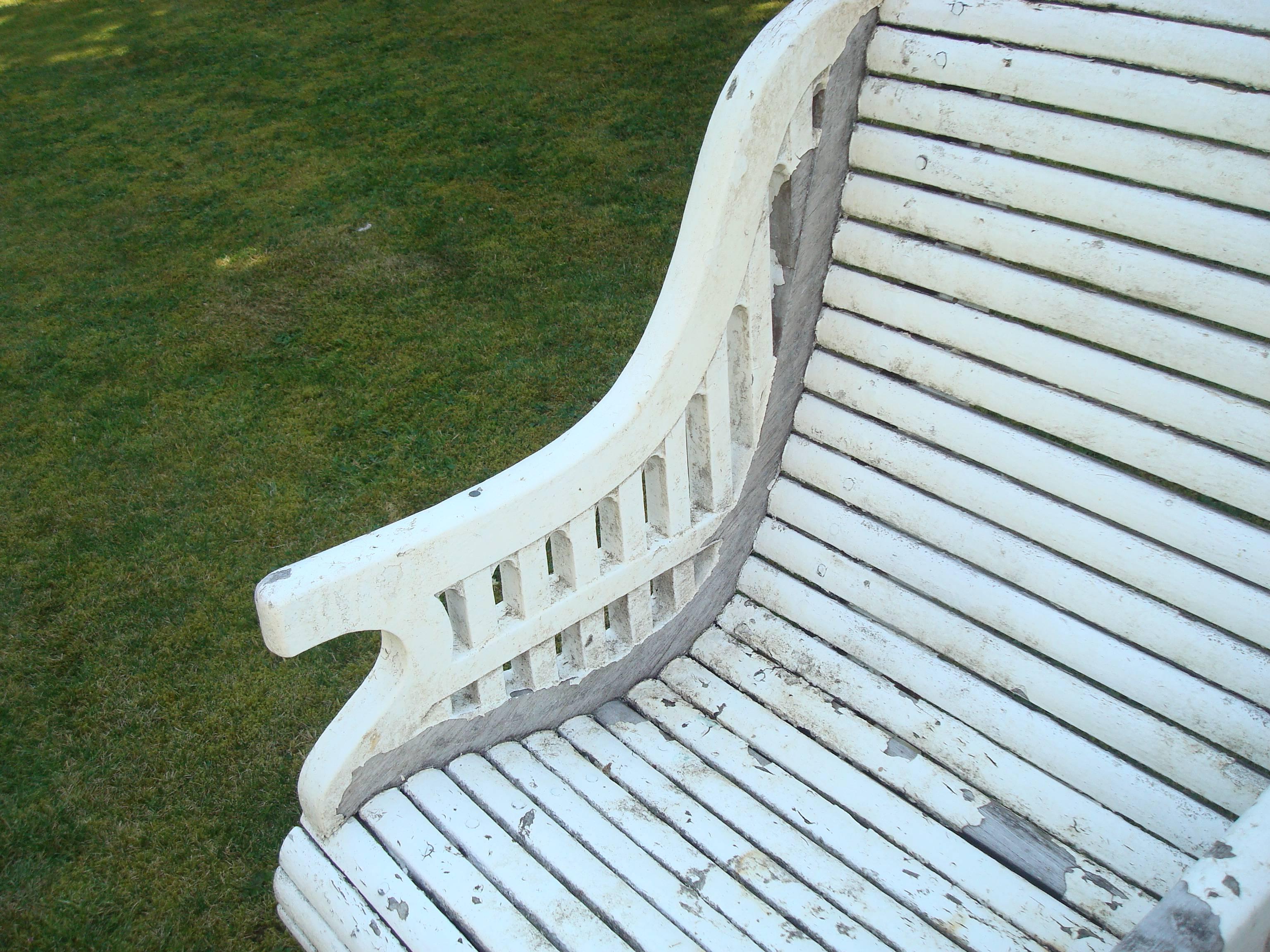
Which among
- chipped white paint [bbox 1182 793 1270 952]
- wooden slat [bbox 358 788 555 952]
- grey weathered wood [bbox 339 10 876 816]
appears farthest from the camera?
grey weathered wood [bbox 339 10 876 816]

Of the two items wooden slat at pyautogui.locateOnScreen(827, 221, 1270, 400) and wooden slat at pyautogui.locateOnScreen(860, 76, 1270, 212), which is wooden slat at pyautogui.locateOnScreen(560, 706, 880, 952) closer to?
wooden slat at pyautogui.locateOnScreen(827, 221, 1270, 400)

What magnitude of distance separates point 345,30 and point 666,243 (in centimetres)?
463

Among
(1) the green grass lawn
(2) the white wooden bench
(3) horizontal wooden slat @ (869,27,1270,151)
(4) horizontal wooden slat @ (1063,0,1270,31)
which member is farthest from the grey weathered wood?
(1) the green grass lawn

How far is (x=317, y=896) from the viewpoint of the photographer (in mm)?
1972

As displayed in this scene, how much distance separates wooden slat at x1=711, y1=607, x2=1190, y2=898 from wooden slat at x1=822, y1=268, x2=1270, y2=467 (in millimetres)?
619

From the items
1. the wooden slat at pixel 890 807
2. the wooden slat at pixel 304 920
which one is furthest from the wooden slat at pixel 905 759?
the wooden slat at pixel 304 920

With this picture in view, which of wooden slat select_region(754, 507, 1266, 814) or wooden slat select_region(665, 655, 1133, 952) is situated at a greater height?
wooden slat select_region(754, 507, 1266, 814)

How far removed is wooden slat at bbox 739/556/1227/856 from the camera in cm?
195

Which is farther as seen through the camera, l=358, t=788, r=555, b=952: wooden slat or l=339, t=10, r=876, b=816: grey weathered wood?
l=339, t=10, r=876, b=816: grey weathered wood

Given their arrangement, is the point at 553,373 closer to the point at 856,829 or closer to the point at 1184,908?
the point at 856,829

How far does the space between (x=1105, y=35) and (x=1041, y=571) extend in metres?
0.96

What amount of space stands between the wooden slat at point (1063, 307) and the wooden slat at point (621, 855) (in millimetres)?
1182

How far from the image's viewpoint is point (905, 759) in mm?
2207

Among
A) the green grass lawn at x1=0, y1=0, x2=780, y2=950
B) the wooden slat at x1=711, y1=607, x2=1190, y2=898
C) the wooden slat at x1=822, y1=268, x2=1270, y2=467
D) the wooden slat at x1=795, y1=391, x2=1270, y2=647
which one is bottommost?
the green grass lawn at x1=0, y1=0, x2=780, y2=950
